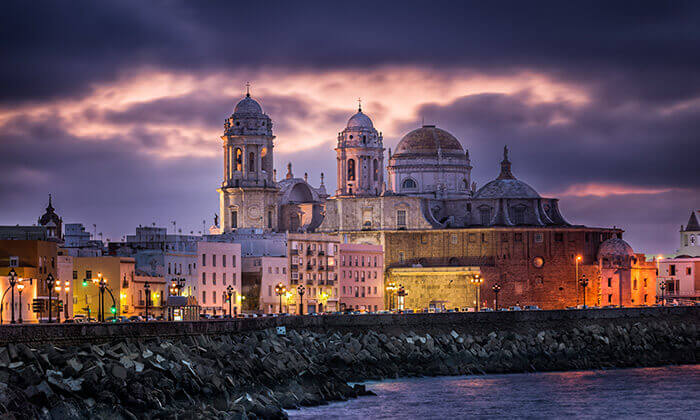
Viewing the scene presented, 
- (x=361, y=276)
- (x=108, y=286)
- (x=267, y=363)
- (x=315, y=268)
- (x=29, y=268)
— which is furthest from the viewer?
(x=361, y=276)

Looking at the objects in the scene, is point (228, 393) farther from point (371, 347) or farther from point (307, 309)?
point (307, 309)

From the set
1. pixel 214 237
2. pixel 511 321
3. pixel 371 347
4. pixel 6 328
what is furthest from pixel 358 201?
pixel 6 328

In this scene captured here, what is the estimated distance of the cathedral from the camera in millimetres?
121250

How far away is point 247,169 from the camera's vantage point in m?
126

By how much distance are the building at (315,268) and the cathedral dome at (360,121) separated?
16.9 metres

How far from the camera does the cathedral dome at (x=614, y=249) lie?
4870 inches

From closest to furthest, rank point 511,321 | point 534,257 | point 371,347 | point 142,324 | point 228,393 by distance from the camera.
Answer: point 228,393 < point 142,324 < point 371,347 < point 511,321 < point 534,257

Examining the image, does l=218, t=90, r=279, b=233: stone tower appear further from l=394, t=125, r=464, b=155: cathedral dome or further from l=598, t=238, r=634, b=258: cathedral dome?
l=598, t=238, r=634, b=258: cathedral dome

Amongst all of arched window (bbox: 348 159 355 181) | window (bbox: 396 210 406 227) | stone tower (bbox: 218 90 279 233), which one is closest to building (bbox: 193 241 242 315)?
stone tower (bbox: 218 90 279 233)

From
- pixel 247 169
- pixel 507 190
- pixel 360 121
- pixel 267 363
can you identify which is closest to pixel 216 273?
pixel 247 169

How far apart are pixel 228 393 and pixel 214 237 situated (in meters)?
66.9

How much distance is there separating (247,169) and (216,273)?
2430cm

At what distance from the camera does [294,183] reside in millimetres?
137125

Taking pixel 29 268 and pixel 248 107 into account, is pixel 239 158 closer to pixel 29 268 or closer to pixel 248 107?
pixel 248 107
